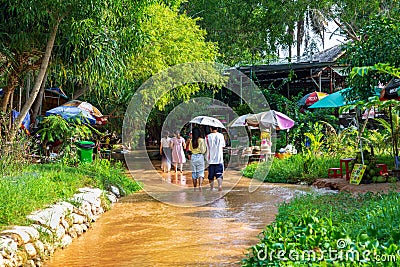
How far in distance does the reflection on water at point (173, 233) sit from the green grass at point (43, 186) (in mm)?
771

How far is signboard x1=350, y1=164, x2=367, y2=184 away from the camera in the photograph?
36.6ft

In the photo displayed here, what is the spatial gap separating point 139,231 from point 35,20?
597 cm

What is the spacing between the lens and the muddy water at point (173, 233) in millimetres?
6531

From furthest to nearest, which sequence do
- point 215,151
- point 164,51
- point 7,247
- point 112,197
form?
point 164,51 < point 215,151 < point 112,197 < point 7,247

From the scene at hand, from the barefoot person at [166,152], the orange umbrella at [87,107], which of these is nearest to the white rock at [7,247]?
the barefoot person at [166,152]

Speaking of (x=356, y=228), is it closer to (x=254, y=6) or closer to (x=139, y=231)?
(x=139, y=231)

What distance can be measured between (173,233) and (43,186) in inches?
96.2

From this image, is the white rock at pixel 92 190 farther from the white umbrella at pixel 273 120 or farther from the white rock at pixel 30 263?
the white umbrella at pixel 273 120

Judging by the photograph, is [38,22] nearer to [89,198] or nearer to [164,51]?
[89,198]

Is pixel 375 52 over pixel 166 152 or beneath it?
over

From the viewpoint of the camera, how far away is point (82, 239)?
7781 mm

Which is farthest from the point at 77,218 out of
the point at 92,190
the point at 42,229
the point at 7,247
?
the point at 7,247

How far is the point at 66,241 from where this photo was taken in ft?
23.9

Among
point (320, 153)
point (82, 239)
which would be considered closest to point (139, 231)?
point (82, 239)
